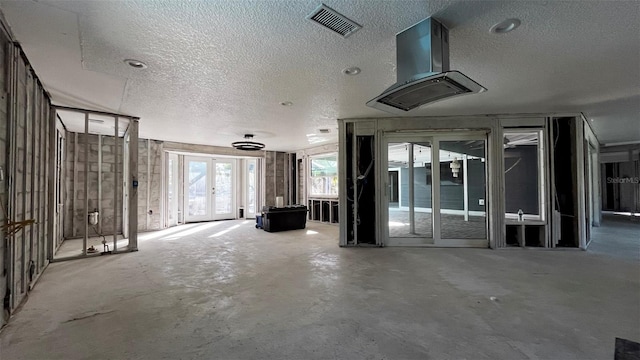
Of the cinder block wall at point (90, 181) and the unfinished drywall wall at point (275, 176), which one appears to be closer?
the cinder block wall at point (90, 181)

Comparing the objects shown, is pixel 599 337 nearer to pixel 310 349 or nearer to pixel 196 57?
pixel 310 349

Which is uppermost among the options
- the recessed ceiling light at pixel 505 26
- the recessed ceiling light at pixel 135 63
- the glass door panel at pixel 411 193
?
the recessed ceiling light at pixel 135 63

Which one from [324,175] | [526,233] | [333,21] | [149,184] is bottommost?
[526,233]

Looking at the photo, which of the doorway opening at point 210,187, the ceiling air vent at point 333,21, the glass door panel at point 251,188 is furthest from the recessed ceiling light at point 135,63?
the glass door panel at point 251,188

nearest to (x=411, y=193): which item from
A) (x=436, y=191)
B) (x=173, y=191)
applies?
(x=436, y=191)

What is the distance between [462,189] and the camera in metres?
5.57

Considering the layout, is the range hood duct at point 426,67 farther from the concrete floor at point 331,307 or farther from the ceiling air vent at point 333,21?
the concrete floor at point 331,307

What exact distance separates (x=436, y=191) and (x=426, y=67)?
11.1 feet

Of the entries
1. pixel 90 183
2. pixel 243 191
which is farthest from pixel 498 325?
pixel 243 191

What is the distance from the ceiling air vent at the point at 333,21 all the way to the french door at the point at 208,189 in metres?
7.53

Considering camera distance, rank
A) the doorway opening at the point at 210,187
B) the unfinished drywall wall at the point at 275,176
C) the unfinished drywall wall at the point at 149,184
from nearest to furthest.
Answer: the unfinished drywall wall at the point at 149,184 → the doorway opening at the point at 210,187 → the unfinished drywall wall at the point at 275,176

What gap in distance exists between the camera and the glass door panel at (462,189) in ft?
17.0

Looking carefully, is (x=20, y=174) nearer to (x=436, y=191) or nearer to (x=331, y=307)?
(x=331, y=307)

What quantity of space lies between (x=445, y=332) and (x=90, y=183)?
24.4ft
